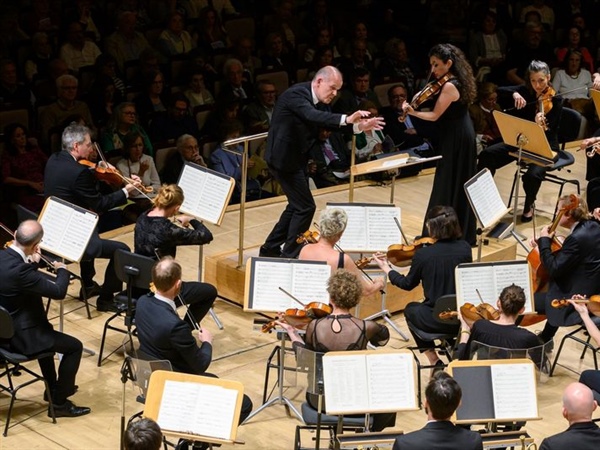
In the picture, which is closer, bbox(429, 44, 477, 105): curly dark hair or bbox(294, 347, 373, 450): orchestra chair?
bbox(294, 347, 373, 450): orchestra chair

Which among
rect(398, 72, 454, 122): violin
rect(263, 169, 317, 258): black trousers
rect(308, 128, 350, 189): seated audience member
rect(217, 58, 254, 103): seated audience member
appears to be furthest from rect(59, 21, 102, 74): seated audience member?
rect(398, 72, 454, 122): violin

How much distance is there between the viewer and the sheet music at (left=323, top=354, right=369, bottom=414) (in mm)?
6129

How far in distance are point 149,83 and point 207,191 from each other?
10.9 feet

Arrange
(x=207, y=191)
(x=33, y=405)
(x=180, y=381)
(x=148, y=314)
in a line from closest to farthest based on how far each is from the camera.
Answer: (x=180, y=381) < (x=148, y=314) < (x=33, y=405) < (x=207, y=191)

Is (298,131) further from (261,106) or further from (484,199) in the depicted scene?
(261,106)

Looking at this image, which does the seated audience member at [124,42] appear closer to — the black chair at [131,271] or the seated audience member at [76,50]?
the seated audience member at [76,50]

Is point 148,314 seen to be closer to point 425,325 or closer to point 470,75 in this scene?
point 425,325

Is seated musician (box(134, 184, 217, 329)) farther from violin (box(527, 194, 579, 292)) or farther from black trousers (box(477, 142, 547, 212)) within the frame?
black trousers (box(477, 142, 547, 212))

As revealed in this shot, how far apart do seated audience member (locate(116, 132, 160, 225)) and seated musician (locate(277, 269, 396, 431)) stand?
11.9ft

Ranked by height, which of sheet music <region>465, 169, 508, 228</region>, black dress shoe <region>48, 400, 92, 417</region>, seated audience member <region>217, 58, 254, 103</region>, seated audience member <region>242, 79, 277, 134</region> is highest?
seated audience member <region>217, 58, 254, 103</region>

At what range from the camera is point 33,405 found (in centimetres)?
754

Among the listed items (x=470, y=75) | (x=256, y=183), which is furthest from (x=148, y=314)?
(x=256, y=183)

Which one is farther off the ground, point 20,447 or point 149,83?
point 149,83

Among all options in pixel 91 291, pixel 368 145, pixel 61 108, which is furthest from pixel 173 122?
pixel 91 291
